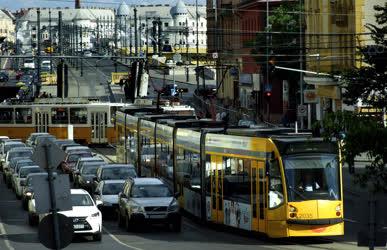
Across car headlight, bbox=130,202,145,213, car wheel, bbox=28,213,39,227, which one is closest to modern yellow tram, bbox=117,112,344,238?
car headlight, bbox=130,202,145,213

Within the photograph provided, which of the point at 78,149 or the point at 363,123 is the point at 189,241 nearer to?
the point at 363,123

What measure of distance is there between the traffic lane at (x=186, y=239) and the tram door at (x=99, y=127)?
129 ft

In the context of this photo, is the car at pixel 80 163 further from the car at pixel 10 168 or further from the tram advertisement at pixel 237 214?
the tram advertisement at pixel 237 214

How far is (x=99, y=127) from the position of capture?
77.2 m

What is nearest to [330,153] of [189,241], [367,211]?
[189,241]

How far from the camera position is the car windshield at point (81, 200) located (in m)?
32.8

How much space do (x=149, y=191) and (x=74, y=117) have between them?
42412mm

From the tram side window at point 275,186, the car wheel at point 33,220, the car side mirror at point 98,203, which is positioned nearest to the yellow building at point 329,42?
the car side mirror at point 98,203

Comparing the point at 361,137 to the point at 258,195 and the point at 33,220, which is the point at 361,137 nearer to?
the point at 258,195

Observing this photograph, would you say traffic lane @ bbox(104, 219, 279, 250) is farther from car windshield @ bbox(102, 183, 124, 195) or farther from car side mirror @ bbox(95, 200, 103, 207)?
car windshield @ bbox(102, 183, 124, 195)

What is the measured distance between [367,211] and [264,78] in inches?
3287

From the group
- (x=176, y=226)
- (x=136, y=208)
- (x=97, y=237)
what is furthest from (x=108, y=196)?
(x=97, y=237)

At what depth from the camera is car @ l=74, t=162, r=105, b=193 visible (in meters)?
46.2

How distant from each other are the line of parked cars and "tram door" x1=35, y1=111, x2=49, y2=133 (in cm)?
2540
